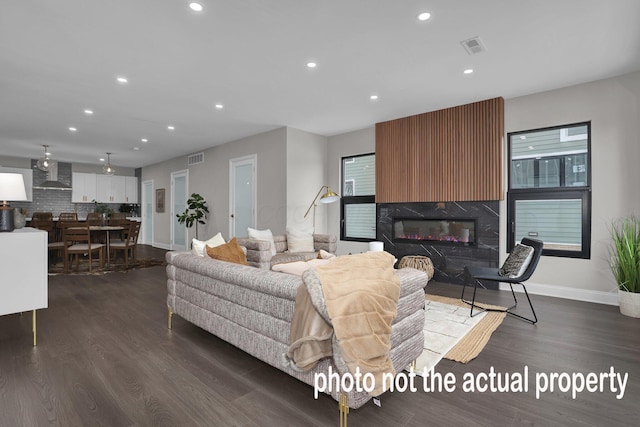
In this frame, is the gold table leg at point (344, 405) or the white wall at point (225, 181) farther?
the white wall at point (225, 181)

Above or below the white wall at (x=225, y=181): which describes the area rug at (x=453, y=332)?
below

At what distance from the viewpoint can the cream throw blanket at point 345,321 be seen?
Result: 4.88 feet

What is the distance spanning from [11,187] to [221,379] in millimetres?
2631

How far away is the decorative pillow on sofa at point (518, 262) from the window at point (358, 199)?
2742mm

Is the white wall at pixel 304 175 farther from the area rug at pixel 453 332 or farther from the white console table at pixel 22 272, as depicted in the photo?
the white console table at pixel 22 272

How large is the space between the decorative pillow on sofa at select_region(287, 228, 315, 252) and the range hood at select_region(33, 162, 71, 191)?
8223 mm

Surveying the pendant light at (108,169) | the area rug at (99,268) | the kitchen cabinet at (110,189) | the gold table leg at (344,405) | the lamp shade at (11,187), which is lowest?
the area rug at (99,268)

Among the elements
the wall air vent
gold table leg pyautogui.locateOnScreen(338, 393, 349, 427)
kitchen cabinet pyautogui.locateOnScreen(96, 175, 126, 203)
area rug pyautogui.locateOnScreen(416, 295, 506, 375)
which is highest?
the wall air vent

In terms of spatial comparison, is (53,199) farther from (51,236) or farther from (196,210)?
(196,210)

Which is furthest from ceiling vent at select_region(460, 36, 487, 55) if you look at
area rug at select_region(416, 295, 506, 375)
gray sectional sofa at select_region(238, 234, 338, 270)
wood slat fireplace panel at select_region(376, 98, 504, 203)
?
gray sectional sofa at select_region(238, 234, 338, 270)

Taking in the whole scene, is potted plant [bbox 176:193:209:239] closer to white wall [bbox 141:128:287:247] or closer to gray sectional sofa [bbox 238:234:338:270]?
white wall [bbox 141:128:287:247]

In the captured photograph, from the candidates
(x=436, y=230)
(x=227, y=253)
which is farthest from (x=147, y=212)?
(x=436, y=230)

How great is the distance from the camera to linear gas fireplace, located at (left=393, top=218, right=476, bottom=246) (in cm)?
489

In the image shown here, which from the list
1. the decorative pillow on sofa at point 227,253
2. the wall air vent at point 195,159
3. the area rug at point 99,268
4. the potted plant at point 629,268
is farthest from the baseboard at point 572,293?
the wall air vent at point 195,159
